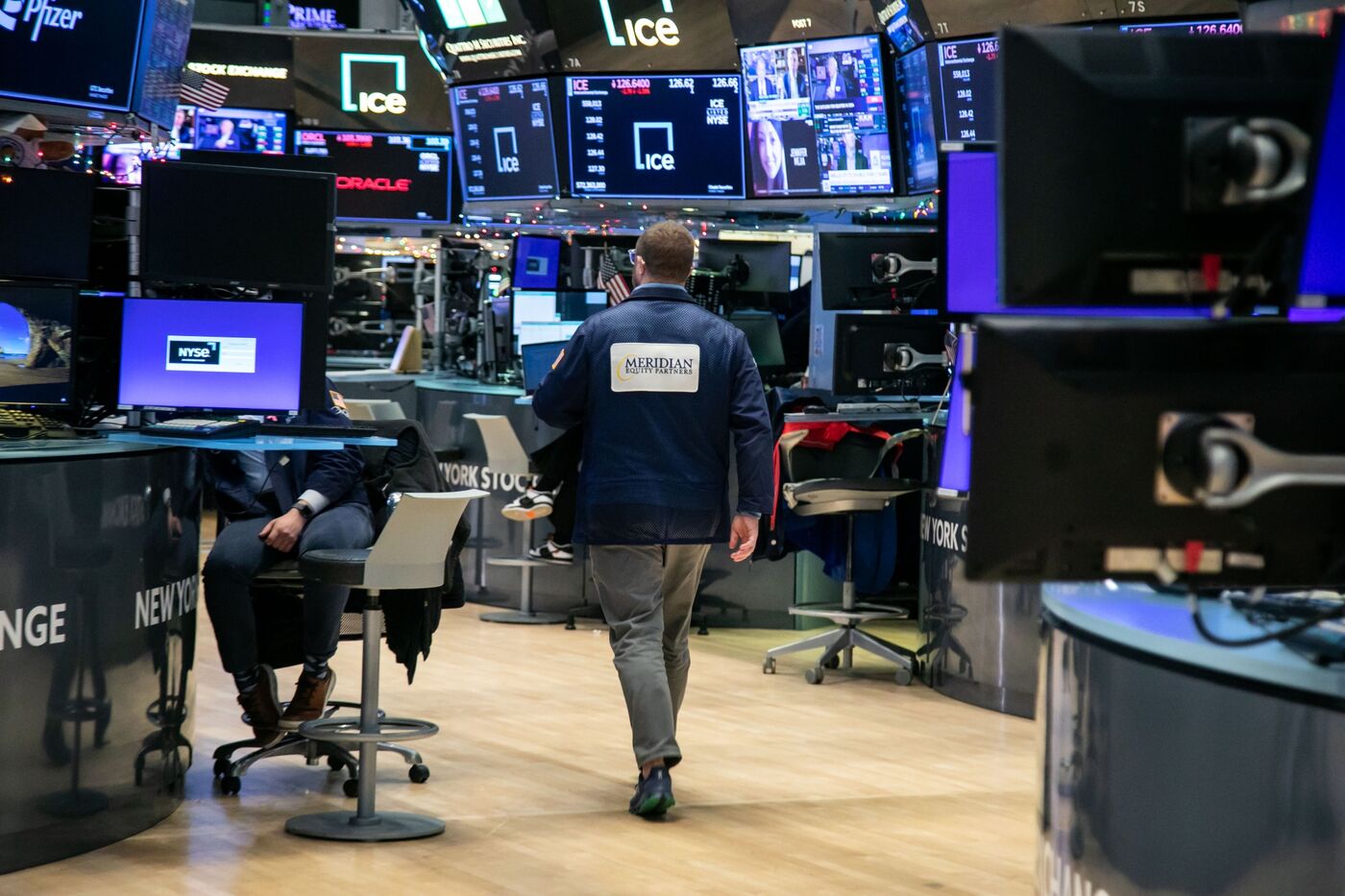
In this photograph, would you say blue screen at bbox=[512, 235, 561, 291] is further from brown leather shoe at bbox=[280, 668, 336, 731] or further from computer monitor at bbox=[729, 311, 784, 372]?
brown leather shoe at bbox=[280, 668, 336, 731]

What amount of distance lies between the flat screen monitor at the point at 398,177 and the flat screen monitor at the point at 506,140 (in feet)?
7.10

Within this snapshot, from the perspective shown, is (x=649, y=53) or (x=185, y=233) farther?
(x=649, y=53)

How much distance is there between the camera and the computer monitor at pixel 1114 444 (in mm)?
1806

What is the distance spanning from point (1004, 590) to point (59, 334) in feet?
11.2

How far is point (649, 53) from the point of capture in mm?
8477

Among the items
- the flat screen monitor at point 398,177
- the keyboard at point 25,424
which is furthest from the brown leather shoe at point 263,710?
the flat screen monitor at point 398,177

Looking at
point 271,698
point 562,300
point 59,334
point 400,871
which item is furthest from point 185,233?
point 562,300

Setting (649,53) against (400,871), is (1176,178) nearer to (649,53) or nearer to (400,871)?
(400,871)

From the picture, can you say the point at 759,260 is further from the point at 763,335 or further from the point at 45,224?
the point at 45,224

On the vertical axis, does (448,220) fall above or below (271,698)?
above

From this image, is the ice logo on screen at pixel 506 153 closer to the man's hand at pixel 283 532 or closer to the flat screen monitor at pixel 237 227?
the flat screen monitor at pixel 237 227

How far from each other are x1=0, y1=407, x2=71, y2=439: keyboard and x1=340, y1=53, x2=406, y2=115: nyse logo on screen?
27.2ft

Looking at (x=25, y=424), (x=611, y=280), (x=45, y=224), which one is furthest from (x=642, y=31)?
(x=25, y=424)

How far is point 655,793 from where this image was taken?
181 inches
